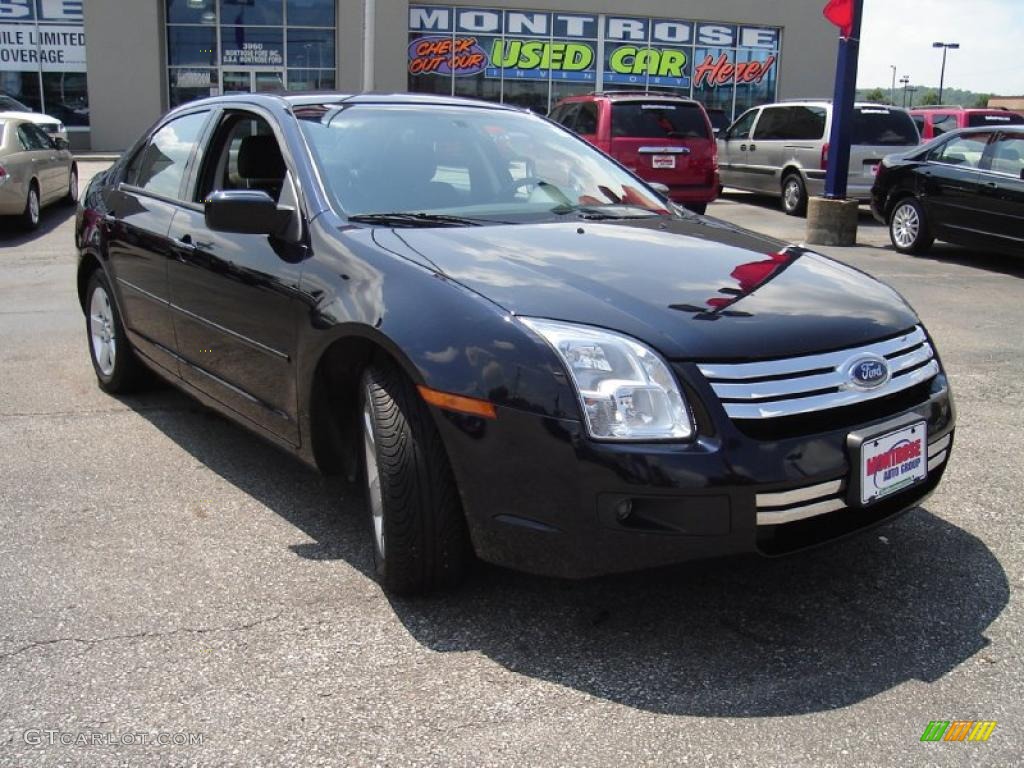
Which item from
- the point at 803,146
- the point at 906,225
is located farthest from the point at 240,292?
the point at 803,146

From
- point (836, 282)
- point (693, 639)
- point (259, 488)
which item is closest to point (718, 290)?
point (836, 282)

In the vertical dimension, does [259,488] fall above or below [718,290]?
below

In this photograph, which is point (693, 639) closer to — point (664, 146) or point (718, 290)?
point (718, 290)

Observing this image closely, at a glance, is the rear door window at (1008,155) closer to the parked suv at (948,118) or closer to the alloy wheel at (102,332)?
the parked suv at (948,118)

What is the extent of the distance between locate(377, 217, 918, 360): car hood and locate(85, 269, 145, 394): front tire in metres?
2.49

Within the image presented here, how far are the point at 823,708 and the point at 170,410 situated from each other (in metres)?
3.81

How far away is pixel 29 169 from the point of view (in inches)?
485

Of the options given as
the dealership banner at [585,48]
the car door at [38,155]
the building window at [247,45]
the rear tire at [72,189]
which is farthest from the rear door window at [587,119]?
the building window at [247,45]

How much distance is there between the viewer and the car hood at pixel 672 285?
9.23ft

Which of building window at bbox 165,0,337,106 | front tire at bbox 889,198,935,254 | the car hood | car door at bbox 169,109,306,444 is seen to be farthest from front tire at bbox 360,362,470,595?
building window at bbox 165,0,337,106

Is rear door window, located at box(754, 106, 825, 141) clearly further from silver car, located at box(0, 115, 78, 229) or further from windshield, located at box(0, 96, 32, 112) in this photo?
windshield, located at box(0, 96, 32, 112)

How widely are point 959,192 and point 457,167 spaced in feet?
27.1

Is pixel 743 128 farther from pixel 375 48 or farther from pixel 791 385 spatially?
pixel 791 385

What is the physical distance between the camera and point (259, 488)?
13.8 ft
